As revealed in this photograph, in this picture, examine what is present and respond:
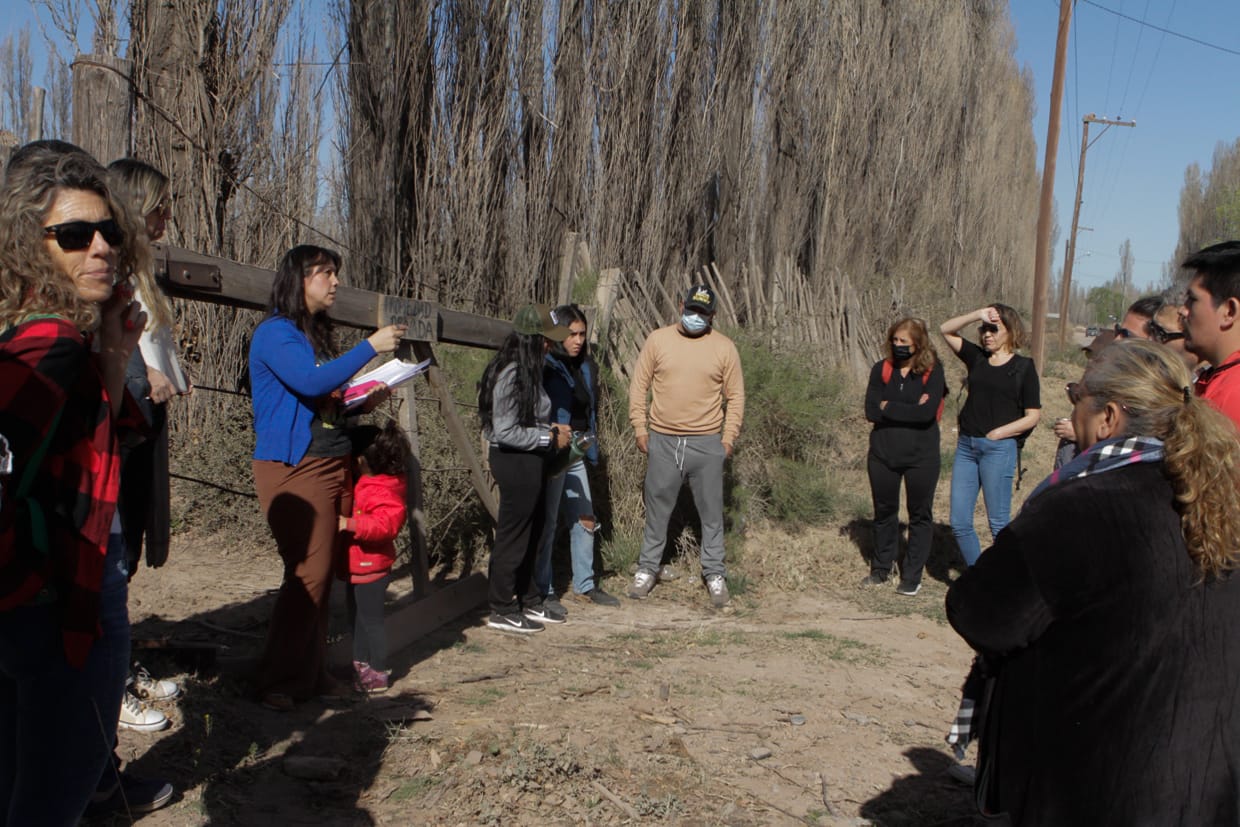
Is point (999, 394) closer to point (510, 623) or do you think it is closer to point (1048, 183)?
point (510, 623)

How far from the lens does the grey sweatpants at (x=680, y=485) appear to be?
20.6 feet

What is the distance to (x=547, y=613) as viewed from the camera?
5797mm

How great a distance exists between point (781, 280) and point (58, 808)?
40.1 feet

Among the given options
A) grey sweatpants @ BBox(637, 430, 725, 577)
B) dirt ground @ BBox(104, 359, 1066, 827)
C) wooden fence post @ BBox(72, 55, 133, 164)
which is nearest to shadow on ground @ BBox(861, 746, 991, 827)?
dirt ground @ BBox(104, 359, 1066, 827)

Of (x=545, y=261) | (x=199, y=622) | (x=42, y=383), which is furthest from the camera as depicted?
(x=545, y=261)

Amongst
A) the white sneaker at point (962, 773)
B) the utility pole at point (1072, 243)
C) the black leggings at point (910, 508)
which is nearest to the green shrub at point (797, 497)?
the black leggings at point (910, 508)

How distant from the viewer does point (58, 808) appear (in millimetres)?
1954

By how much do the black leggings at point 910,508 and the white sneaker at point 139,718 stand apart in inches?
185

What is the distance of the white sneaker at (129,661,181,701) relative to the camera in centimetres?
357

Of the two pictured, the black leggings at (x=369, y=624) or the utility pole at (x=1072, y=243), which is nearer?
the black leggings at (x=369, y=624)

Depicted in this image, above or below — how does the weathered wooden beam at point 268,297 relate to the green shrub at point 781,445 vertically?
above

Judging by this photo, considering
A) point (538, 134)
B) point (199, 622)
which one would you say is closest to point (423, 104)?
point (538, 134)

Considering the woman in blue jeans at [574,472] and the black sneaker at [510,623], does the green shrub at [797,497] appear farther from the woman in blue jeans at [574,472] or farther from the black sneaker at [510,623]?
the black sneaker at [510,623]

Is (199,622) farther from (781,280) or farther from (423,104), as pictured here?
(781,280)
